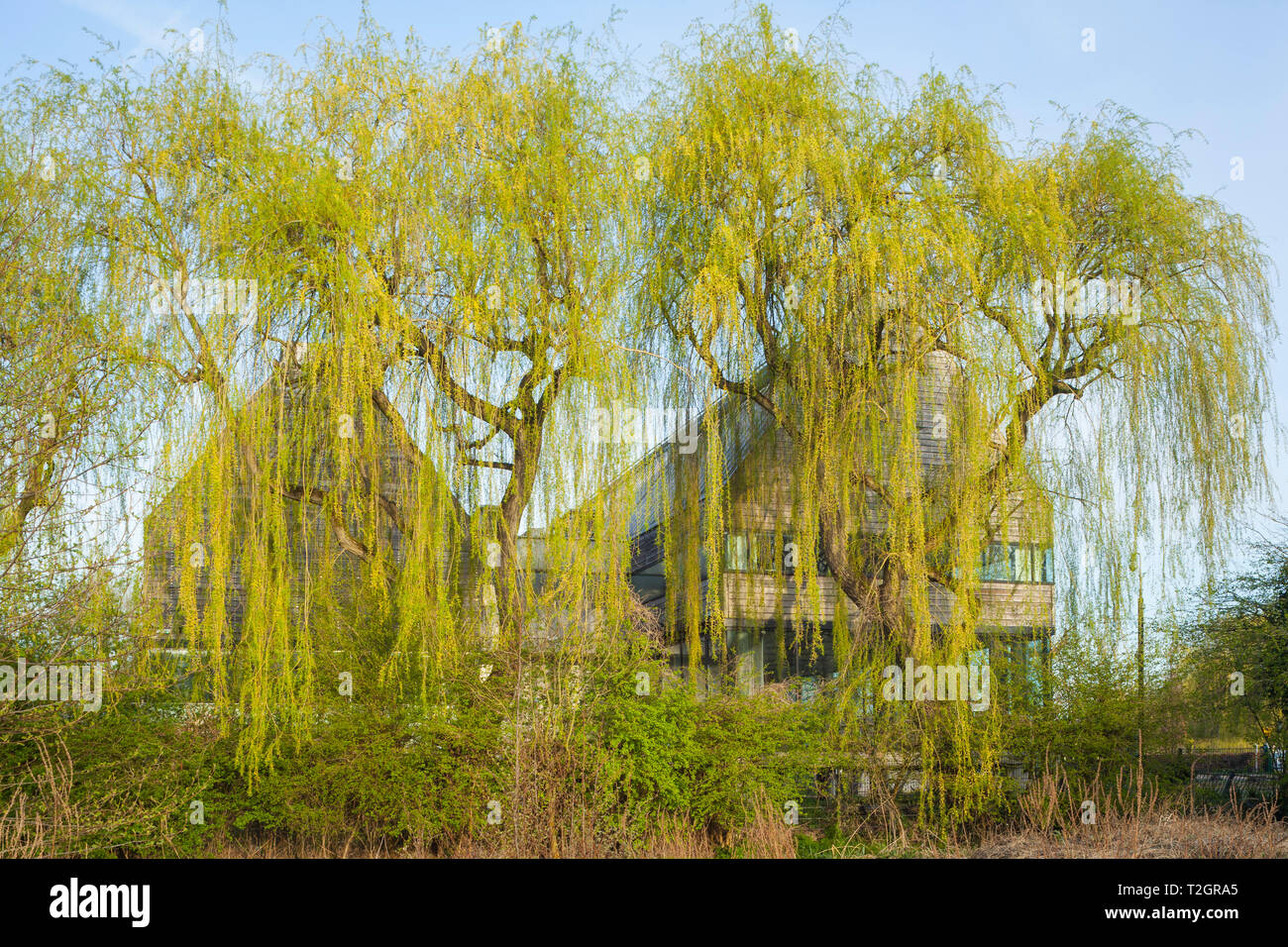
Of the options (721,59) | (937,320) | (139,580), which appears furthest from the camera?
(721,59)

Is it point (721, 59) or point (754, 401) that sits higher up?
point (721, 59)

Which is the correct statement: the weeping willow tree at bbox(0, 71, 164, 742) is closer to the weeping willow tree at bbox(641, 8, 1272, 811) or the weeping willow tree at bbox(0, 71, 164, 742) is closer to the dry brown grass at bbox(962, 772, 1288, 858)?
the weeping willow tree at bbox(641, 8, 1272, 811)

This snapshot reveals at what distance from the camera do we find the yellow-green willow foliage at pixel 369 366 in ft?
31.5

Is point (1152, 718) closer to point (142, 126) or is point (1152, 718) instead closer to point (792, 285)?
point (792, 285)

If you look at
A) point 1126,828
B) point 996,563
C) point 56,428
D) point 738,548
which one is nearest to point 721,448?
point 738,548

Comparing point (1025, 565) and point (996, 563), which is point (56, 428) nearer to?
point (1025, 565)

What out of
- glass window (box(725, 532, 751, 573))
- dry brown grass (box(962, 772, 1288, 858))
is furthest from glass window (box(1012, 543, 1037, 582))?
glass window (box(725, 532, 751, 573))

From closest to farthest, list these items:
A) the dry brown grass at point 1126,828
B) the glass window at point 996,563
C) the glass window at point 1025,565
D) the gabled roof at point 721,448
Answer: the dry brown grass at point 1126,828
the glass window at point 1025,565
the glass window at point 996,563
the gabled roof at point 721,448

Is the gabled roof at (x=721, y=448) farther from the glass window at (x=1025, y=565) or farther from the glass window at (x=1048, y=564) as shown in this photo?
the glass window at (x=1048, y=564)

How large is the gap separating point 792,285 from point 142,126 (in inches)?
252

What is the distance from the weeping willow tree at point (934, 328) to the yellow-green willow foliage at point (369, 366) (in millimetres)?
1514

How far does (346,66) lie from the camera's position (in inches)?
418

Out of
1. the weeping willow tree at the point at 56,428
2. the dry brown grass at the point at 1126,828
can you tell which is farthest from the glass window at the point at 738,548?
the weeping willow tree at the point at 56,428

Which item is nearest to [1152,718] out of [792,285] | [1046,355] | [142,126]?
[1046,355]
